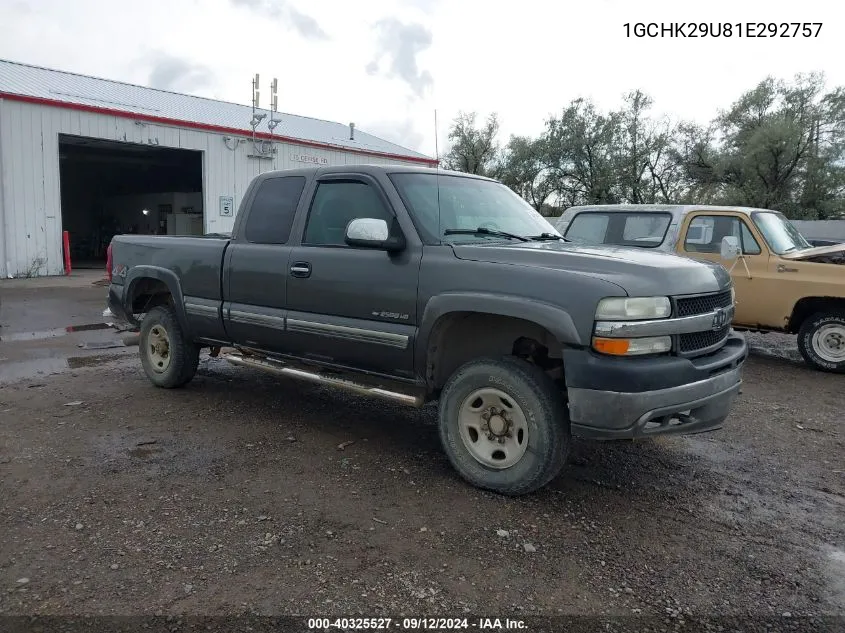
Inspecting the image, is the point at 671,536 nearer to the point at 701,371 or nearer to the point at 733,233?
the point at 701,371

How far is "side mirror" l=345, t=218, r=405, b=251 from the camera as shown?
13.8 ft

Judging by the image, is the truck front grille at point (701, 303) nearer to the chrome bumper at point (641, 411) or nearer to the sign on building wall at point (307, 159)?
the chrome bumper at point (641, 411)

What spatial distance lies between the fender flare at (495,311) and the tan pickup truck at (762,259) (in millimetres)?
3916

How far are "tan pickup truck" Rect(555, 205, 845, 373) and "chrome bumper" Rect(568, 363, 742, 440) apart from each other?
352cm

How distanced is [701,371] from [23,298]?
546 inches

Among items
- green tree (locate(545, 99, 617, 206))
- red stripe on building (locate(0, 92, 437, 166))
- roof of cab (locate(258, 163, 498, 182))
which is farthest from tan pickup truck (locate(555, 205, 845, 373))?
green tree (locate(545, 99, 617, 206))

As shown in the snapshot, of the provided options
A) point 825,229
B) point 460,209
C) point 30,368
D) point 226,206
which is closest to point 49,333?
point 30,368

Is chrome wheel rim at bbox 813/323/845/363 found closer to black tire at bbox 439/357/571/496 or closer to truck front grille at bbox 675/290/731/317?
truck front grille at bbox 675/290/731/317

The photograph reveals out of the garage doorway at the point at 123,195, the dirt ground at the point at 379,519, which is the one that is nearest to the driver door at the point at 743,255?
the dirt ground at the point at 379,519

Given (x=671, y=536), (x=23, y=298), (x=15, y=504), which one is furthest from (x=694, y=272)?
(x=23, y=298)

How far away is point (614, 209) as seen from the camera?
28.1ft

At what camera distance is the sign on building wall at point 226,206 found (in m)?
21.9

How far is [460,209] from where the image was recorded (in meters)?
4.66

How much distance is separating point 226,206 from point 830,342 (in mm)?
18840
